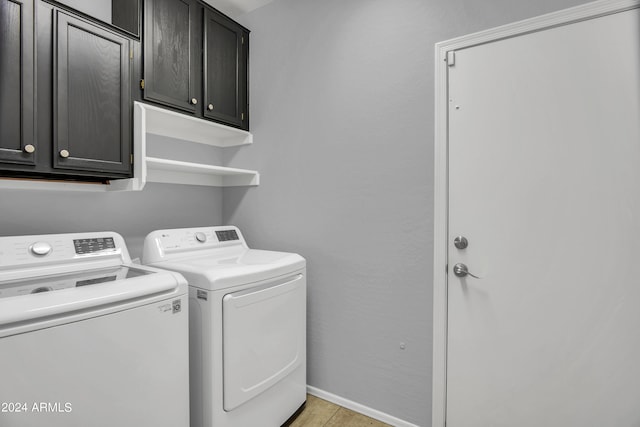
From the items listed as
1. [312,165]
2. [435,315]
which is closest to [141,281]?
[312,165]

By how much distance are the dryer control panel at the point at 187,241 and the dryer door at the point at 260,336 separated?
599 mm

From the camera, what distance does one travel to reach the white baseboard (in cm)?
180

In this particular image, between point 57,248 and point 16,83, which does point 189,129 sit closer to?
point 16,83

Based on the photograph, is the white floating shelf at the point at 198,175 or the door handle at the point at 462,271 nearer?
the door handle at the point at 462,271

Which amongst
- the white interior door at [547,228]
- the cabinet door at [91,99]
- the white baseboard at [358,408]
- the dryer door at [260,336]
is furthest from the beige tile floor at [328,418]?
the cabinet door at [91,99]

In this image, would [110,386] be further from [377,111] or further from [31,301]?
[377,111]

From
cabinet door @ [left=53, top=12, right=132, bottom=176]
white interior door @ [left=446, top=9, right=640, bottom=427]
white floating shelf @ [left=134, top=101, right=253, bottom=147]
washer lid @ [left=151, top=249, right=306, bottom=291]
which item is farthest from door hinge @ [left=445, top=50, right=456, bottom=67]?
cabinet door @ [left=53, top=12, right=132, bottom=176]

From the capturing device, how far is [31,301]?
3.22 feet

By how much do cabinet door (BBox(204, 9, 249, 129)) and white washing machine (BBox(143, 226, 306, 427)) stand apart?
88 cm

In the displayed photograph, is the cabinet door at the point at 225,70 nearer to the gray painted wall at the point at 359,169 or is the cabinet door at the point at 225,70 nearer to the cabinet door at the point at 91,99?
the gray painted wall at the point at 359,169

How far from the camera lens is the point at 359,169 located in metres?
1.93

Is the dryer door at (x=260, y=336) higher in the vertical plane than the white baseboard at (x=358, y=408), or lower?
higher

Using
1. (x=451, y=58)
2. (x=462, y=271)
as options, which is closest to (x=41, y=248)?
(x=462, y=271)

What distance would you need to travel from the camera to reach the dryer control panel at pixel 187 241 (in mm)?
1766
